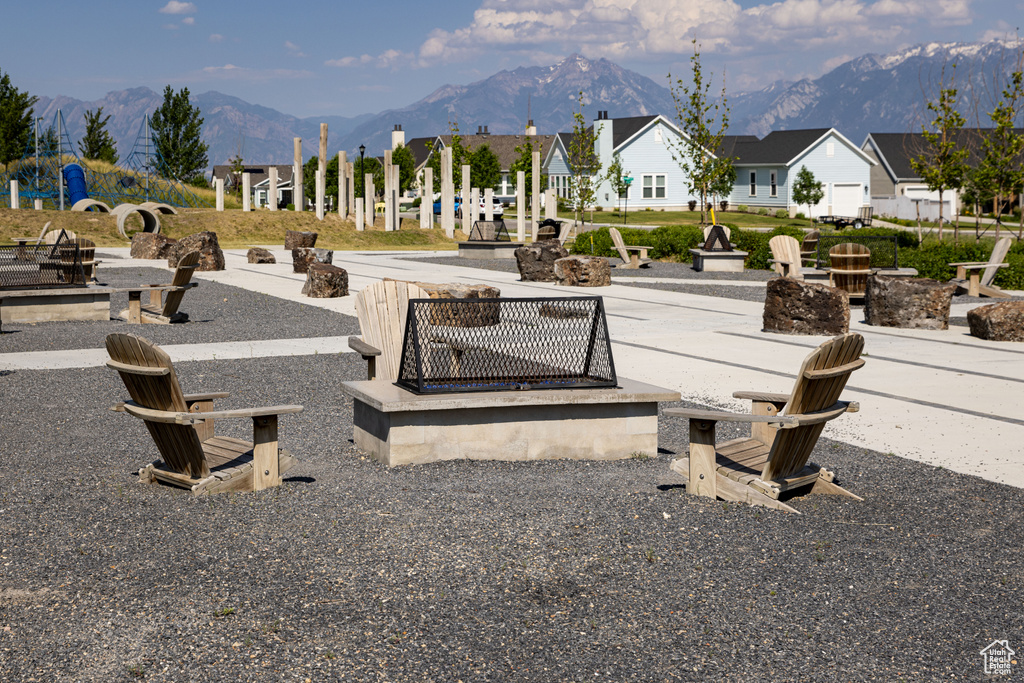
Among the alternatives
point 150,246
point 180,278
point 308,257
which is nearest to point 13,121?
point 150,246

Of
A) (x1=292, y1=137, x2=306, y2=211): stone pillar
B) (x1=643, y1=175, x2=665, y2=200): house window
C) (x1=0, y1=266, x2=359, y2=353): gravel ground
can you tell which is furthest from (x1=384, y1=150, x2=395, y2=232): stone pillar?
(x1=643, y1=175, x2=665, y2=200): house window

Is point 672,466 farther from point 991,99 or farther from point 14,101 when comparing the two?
point 14,101

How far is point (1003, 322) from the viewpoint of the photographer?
12.5m

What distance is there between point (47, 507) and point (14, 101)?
177ft

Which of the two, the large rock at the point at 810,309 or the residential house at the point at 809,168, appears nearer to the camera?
the large rock at the point at 810,309

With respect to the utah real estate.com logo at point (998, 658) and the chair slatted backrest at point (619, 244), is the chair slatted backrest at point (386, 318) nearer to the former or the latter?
the utah real estate.com logo at point (998, 658)

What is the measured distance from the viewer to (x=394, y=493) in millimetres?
5680

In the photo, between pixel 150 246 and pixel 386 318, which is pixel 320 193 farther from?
pixel 386 318

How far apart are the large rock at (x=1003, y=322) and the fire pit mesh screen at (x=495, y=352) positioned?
6927 mm

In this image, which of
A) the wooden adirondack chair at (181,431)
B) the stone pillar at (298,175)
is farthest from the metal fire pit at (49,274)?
the stone pillar at (298,175)

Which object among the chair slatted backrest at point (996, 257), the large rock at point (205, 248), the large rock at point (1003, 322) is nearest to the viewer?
the large rock at point (1003, 322)

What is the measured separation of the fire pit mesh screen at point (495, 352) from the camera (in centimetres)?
664

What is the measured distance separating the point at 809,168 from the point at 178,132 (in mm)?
40104

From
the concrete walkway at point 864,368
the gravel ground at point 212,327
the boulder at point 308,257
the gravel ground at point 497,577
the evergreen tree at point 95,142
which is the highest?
the evergreen tree at point 95,142
